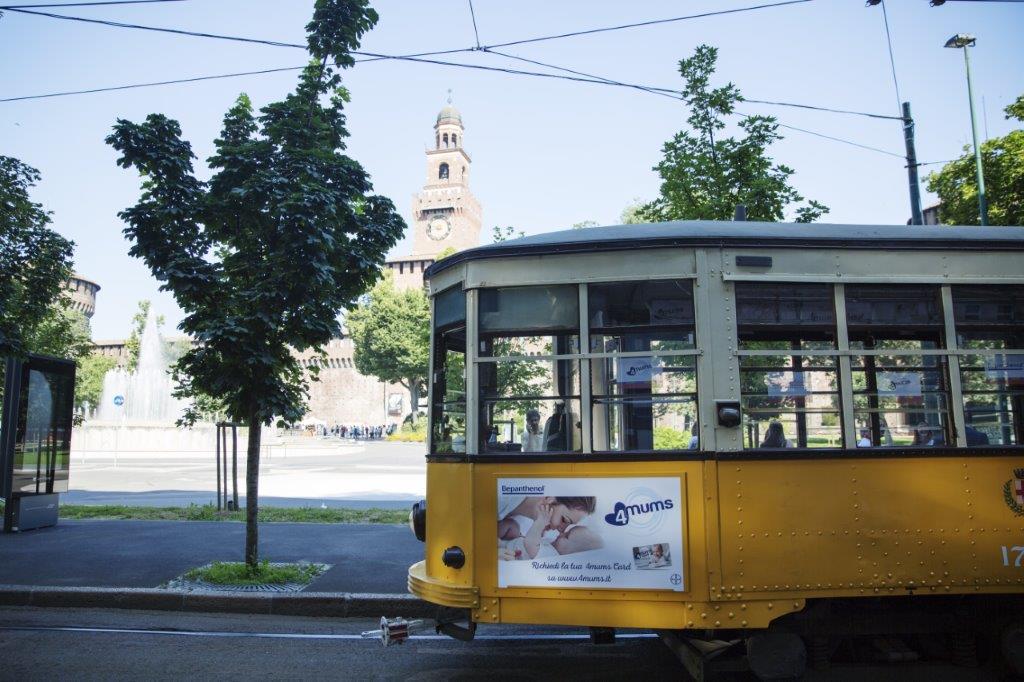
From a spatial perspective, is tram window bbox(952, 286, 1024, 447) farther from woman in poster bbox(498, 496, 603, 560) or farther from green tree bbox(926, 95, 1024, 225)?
green tree bbox(926, 95, 1024, 225)

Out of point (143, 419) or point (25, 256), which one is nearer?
point (25, 256)

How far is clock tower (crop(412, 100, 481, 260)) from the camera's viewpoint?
96.3 metres

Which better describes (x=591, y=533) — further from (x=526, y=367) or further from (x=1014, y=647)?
(x=1014, y=647)

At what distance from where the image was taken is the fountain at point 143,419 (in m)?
42.3

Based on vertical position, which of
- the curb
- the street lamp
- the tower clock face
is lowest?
the curb

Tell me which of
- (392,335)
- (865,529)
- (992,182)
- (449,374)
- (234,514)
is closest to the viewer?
(865,529)

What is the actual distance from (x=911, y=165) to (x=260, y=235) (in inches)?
368

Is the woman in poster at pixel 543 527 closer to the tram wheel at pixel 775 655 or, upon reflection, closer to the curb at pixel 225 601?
the tram wheel at pixel 775 655

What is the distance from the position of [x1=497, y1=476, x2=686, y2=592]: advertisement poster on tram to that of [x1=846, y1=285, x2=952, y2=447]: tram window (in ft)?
4.49

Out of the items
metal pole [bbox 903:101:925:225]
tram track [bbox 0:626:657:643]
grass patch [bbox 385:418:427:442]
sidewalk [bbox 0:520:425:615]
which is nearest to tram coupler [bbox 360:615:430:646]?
tram track [bbox 0:626:657:643]

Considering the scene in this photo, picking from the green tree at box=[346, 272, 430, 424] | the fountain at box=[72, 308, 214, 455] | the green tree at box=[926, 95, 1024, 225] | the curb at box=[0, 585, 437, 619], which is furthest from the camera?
the green tree at box=[346, 272, 430, 424]

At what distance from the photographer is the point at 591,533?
4754mm

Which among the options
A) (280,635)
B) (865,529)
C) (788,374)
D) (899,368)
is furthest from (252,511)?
(899,368)

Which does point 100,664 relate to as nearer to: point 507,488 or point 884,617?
point 507,488
